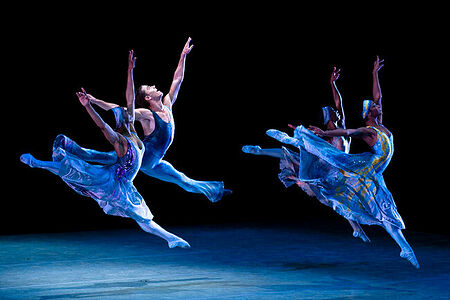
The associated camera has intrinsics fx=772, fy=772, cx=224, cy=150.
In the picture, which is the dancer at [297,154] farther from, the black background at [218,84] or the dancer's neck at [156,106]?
the black background at [218,84]

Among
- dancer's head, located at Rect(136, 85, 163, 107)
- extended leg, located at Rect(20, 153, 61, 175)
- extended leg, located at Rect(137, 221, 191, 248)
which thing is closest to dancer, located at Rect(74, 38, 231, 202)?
dancer's head, located at Rect(136, 85, 163, 107)

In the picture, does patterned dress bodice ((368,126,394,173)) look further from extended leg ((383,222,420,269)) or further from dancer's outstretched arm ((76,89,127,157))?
dancer's outstretched arm ((76,89,127,157))

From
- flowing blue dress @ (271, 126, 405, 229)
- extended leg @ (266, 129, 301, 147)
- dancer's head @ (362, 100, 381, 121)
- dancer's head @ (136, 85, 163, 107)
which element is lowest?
flowing blue dress @ (271, 126, 405, 229)

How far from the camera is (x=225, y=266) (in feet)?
21.1

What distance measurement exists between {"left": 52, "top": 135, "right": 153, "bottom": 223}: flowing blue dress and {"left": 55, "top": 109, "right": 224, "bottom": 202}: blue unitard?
193 millimetres

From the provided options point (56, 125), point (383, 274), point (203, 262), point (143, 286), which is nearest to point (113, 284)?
point (143, 286)

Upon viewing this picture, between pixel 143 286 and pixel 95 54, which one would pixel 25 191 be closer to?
pixel 95 54

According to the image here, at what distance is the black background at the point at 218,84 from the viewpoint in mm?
8102

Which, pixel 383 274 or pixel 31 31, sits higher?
pixel 31 31

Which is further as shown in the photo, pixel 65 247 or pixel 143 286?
pixel 65 247

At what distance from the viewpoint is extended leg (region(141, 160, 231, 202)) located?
20.2 feet

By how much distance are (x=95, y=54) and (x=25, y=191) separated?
1820 mm

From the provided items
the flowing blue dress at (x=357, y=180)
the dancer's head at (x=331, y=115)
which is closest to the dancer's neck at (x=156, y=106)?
the flowing blue dress at (x=357, y=180)

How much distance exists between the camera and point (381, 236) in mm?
8375
